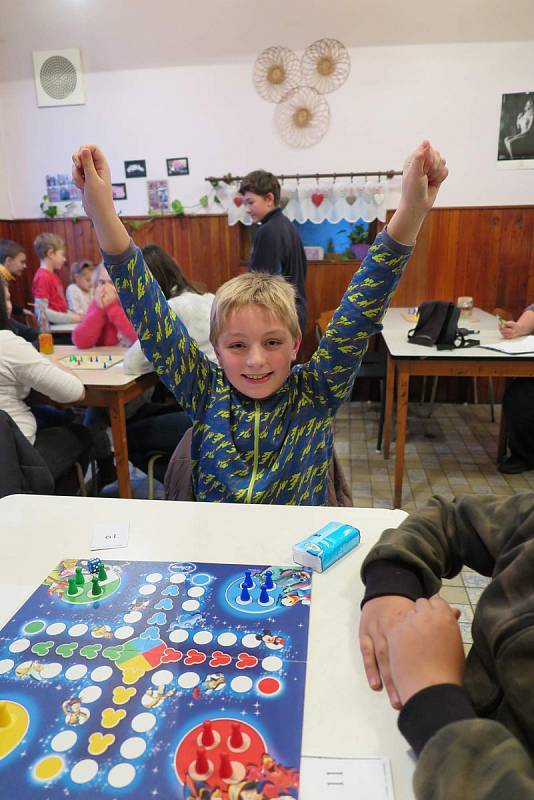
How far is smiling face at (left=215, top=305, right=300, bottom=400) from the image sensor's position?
1.27 m

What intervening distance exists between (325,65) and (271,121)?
572mm

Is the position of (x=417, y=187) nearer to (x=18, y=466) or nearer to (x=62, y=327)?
(x=18, y=466)

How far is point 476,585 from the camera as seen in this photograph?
2158 millimetres

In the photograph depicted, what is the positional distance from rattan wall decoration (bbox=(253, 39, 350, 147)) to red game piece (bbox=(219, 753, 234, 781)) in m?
4.69

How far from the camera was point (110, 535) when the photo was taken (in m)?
1.02

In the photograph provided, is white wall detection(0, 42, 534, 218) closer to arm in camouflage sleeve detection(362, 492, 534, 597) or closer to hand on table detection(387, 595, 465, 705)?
arm in camouflage sleeve detection(362, 492, 534, 597)

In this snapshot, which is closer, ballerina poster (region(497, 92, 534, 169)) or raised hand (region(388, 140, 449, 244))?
raised hand (region(388, 140, 449, 244))

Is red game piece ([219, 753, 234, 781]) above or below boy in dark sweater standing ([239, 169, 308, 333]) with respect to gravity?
below

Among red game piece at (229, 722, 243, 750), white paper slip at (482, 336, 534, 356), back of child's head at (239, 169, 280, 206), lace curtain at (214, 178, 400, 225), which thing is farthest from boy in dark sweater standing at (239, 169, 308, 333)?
red game piece at (229, 722, 243, 750)

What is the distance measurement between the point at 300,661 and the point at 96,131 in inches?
200

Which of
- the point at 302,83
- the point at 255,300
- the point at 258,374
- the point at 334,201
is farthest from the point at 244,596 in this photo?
the point at 302,83

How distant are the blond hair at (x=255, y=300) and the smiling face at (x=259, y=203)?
2.20m

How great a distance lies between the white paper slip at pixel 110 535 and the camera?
99 cm

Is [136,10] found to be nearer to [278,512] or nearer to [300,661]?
[278,512]
